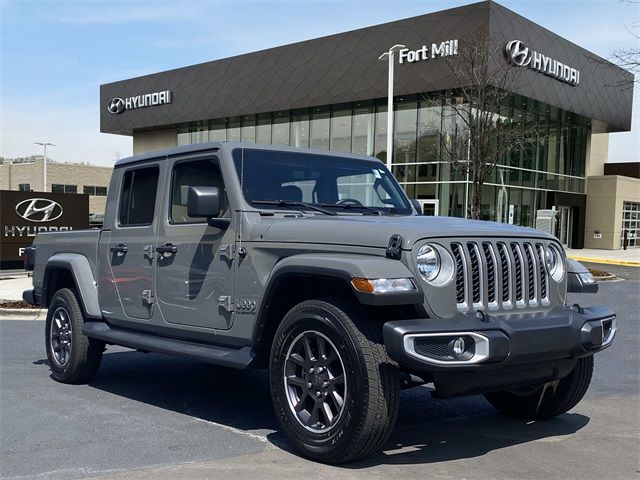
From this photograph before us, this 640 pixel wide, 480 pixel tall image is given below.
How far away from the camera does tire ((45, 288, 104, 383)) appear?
6543 millimetres

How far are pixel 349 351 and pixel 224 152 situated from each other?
210 centimetres

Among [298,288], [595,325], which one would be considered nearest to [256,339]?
[298,288]

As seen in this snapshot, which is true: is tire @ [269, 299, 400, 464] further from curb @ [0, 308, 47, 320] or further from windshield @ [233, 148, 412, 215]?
curb @ [0, 308, 47, 320]

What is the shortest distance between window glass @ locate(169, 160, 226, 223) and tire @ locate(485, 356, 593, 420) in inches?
111

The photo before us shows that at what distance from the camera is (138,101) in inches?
1754

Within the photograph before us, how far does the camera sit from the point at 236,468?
4.25 meters

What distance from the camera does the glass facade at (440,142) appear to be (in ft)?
99.5

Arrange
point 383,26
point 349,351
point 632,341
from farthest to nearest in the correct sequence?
point 383,26 < point 632,341 < point 349,351

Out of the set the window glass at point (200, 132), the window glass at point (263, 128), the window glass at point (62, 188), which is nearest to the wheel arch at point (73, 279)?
the window glass at point (263, 128)

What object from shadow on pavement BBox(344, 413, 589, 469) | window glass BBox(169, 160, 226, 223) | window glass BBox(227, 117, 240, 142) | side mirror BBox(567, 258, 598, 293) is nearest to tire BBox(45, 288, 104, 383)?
window glass BBox(169, 160, 226, 223)

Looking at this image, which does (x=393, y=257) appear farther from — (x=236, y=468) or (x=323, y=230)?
(x=236, y=468)

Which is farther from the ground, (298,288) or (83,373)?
(298,288)

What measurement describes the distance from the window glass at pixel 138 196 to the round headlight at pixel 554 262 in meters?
3.26

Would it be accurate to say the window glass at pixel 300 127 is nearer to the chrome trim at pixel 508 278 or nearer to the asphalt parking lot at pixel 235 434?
the asphalt parking lot at pixel 235 434
